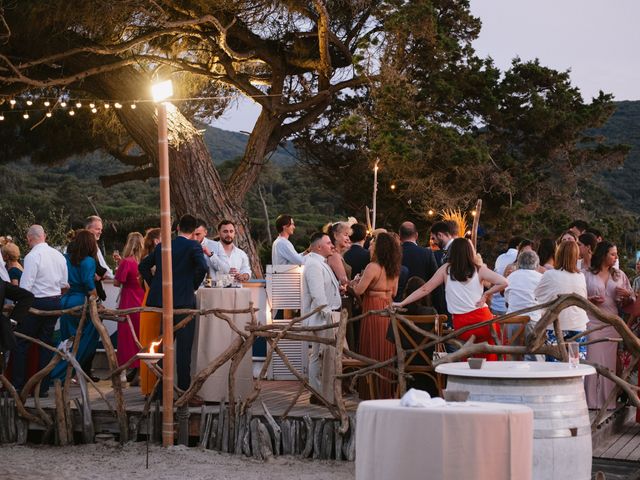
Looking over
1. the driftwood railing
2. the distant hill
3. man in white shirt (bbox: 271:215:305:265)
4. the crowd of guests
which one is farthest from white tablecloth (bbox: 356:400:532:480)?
the distant hill

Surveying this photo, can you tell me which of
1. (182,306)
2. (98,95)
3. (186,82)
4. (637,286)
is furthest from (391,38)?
(182,306)

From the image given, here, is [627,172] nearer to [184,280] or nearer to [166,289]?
[184,280]

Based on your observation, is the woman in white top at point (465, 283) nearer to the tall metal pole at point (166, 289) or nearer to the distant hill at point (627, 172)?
the tall metal pole at point (166, 289)

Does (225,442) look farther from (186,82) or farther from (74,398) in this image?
(186,82)

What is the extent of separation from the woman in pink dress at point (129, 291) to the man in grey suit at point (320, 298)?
2.19m

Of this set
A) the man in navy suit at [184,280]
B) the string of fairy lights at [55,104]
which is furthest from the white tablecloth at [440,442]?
the string of fairy lights at [55,104]

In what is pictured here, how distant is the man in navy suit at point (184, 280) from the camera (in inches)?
348

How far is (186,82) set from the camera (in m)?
18.1

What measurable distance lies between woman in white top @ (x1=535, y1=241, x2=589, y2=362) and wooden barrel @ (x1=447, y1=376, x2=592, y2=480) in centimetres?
342

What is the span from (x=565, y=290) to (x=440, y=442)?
489 cm

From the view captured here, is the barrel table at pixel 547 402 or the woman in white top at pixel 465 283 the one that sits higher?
the woman in white top at pixel 465 283

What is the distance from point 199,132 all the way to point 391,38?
5.55 metres

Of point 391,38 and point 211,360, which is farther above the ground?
point 391,38

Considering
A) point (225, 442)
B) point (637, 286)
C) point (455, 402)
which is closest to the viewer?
point (455, 402)
